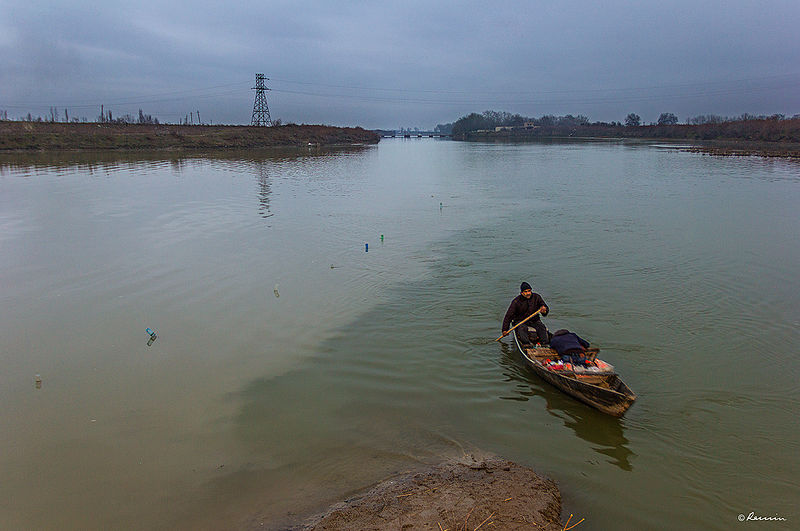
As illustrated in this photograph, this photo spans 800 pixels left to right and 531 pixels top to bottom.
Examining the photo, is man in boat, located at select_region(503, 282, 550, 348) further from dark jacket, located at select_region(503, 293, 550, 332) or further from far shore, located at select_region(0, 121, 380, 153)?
far shore, located at select_region(0, 121, 380, 153)

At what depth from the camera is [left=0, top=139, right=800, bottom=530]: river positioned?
6.80 metres

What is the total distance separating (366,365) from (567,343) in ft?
13.3

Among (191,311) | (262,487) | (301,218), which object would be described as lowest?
(262,487)

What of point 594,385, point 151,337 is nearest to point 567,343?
point 594,385

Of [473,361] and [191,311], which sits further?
[191,311]

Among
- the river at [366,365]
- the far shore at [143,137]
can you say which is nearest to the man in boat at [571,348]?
the river at [366,365]

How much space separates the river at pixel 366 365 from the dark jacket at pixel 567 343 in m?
0.77

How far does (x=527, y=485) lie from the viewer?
253 inches

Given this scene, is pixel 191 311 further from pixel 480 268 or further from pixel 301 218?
pixel 301 218

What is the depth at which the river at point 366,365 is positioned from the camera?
22.3ft

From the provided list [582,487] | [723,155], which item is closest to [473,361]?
[582,487]

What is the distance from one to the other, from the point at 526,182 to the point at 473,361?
32275 mm

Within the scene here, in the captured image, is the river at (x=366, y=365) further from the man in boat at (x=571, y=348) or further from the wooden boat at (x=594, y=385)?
the man in boat at (x=571, y=348)

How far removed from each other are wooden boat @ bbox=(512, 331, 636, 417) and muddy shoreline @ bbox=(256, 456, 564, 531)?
198 centimetres
